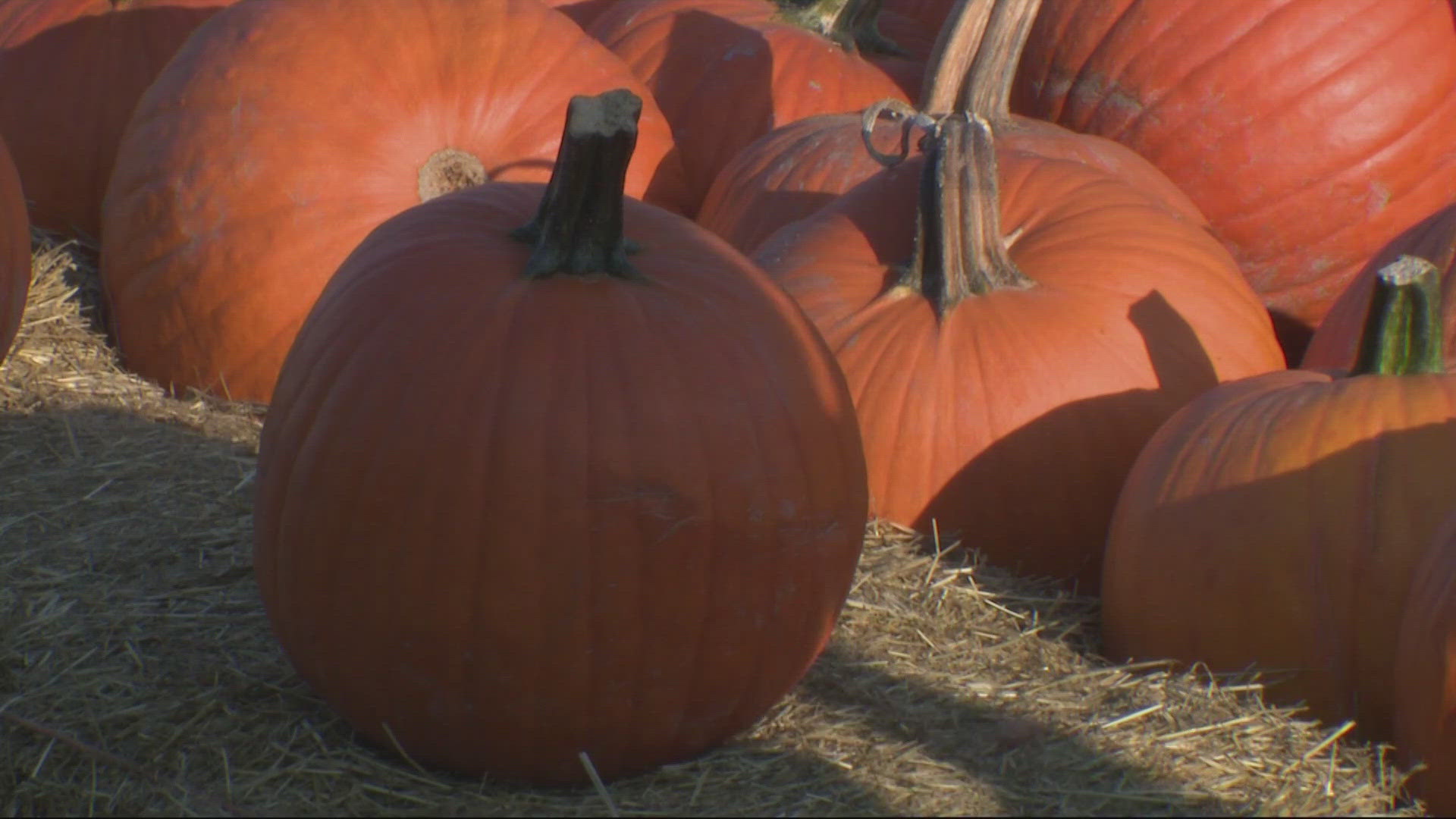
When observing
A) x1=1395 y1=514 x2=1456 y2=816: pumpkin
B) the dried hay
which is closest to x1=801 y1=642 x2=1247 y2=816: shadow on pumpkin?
the dried hay

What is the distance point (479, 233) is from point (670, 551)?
2.08ft

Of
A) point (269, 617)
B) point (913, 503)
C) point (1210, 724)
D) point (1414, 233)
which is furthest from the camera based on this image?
point (1414, 233)

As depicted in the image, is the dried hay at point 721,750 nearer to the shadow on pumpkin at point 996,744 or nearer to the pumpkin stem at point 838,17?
the shadow on pumpkin at point 996,744

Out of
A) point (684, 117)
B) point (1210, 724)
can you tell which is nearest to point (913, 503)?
point (1210, 724)

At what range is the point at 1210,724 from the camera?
2.55 metres

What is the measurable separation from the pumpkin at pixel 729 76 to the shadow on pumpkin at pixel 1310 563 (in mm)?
2441

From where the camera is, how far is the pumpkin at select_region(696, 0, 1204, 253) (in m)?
4.29

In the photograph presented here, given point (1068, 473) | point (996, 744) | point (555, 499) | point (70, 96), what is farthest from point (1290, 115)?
point (70, 96)

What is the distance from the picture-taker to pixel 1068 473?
3.39 meters

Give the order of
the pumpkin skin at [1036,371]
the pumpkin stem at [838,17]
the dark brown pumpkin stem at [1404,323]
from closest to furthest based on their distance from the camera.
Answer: the dark brown pumpkin stem at [1404,323], the pumpkin skin at [1036,371], the pumpkin stem at [838,17]

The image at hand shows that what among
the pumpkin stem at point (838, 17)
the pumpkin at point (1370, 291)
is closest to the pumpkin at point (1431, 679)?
the pumpkin at point (1370, 291)

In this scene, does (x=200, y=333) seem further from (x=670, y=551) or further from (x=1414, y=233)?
(x=1414, y=233)

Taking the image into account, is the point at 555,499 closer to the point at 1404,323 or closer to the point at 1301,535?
the point at 1301,535

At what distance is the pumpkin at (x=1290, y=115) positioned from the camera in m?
4.47
